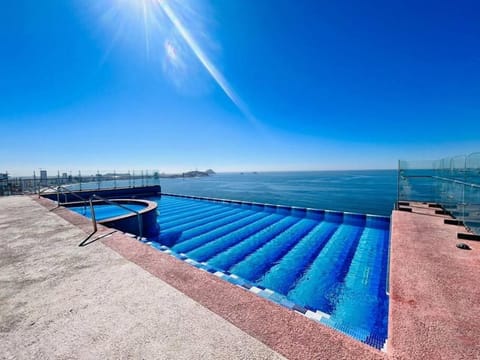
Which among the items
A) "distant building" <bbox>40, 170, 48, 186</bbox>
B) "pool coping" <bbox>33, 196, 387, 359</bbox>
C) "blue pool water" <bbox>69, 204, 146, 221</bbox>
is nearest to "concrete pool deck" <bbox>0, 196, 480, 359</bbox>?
"pool coping" <bbox>33, 196, 387, 359</bbox>

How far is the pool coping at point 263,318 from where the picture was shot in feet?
4.66

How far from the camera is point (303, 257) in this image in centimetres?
575

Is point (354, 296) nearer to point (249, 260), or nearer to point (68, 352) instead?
point (249, 260)

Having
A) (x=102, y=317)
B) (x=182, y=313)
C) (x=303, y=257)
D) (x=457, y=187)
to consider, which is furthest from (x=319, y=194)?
(x=102, y=317)

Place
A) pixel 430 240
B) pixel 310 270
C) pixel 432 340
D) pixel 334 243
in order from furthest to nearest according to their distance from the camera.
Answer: pixel 334 243 < pixel 310 270 < pixel 430 240 < pixel 432 340

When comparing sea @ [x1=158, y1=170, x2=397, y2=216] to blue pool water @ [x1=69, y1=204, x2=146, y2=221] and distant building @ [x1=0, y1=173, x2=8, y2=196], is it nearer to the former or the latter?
blue pool water @ [x1=69, y1=204, x2=146, y2=221]

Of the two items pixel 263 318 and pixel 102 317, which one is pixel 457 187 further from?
pixel 102 317

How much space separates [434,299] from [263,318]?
1859 mm

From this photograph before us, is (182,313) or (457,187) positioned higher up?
(457,187)

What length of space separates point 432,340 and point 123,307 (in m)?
2.62

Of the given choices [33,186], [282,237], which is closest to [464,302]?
[282,237]

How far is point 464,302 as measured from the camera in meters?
2.07

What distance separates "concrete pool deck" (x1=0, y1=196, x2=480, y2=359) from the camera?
148cm

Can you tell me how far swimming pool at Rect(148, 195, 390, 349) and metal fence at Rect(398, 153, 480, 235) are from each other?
6.07 feet
